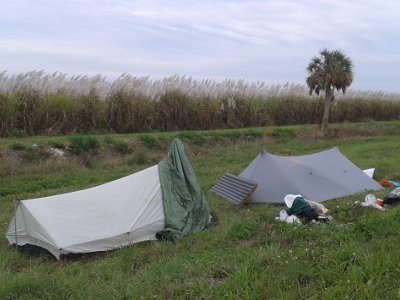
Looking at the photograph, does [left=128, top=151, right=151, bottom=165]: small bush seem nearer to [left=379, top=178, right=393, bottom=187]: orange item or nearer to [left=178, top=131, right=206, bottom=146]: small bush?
[left=178, top=131, right=206, bottom=146]: small bush

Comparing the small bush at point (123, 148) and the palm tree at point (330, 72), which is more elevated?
the palm tree at point (330, 72)

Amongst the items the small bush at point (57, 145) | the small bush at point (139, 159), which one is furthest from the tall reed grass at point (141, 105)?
the small bush at point (139, 159)

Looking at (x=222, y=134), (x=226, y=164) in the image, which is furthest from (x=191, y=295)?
(x=222, y=134)

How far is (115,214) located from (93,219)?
27 centimetres

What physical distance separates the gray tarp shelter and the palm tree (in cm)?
786

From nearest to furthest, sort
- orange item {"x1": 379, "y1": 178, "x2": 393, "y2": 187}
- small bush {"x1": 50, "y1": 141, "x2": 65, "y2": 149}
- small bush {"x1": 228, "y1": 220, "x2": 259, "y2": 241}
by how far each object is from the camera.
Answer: small bush {"x1": 228, "y1": 220, "x2": 259, "y2": 241} < orange item {"x1": 379, "y1": 178, "x2": 393, "y2": 187} < small bush {"x1": 50, "y1": 141, "x2": 65, "y2": 149}

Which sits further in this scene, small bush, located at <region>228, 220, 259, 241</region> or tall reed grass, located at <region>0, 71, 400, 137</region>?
tall reed grass, located at <region>0, 71, 400, 137</region>

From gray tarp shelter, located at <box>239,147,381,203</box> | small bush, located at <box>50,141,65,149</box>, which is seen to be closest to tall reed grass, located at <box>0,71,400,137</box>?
small bush, located at <box>50,141,65,149</box>

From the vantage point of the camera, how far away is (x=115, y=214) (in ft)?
19.4

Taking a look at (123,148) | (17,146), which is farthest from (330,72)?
(17,146)

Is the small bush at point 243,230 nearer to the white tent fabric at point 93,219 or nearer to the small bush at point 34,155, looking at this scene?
the white tent fabric at point 93,219

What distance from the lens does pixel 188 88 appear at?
1869cm

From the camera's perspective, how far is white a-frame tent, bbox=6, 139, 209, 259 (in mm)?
5480

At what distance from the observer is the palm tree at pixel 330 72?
53.4 ft
